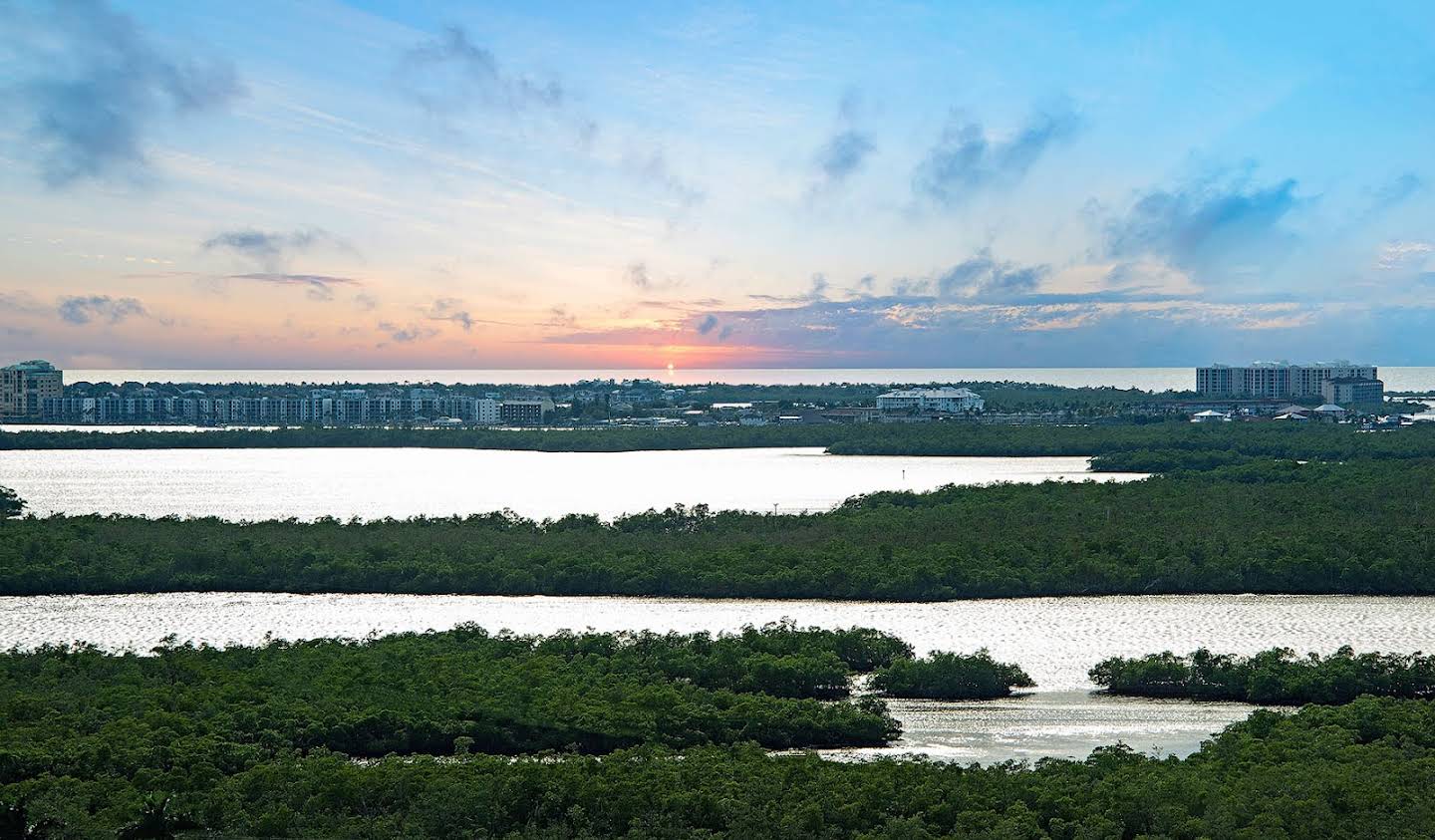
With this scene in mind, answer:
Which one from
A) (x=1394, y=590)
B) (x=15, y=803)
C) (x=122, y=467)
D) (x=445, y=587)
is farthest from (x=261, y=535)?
(x=122, y=467)

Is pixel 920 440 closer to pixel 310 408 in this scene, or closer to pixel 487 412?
pixel 487 412

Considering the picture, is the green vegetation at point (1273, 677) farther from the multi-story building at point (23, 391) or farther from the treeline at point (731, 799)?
the multi-story building at point (23, 391)

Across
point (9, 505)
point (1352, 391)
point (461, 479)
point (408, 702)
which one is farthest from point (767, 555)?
point (1352, 391)

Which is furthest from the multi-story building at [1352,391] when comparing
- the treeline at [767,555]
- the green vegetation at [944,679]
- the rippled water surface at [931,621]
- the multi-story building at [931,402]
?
the green vegetation at [944,679]

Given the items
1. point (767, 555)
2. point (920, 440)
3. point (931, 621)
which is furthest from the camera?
point (920, 440)

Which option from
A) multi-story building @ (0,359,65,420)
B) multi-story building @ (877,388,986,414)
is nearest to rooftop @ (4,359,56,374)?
multi-story building @ (0,359,65,420)

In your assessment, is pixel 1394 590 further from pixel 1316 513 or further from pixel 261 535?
pixel 261 535

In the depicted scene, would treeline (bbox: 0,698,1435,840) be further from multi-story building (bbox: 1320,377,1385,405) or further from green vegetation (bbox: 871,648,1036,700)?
multi-story building (bbox: 1320,377,1385,405)
